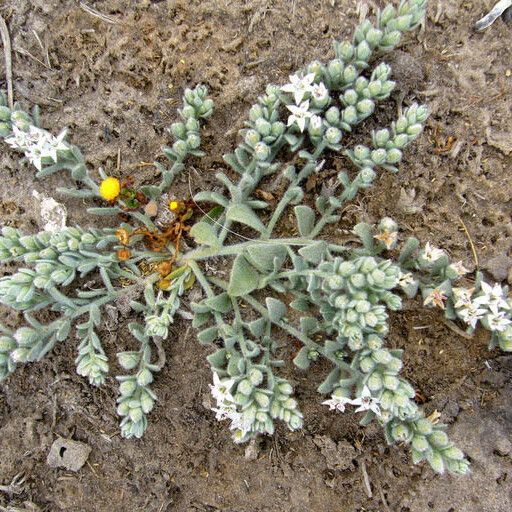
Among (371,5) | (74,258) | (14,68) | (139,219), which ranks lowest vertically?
(74,258)

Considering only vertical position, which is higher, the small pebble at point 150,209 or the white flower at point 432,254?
the white flower at point 432,254

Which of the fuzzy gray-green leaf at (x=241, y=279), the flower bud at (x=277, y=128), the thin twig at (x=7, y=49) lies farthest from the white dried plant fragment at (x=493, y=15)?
the thin twig at (x=7, y=49)

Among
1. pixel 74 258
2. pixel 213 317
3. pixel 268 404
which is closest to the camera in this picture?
pixel 268 404

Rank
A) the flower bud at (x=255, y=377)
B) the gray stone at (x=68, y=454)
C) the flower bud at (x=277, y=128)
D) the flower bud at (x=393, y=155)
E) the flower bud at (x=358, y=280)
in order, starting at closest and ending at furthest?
the flower bud at (x=358, y=280) < the flower bud at (x=255, y=377) < the flower bud at (x=393, y=155) < the flower bud at (x=277, y=128) < the gray stone at (x=68, y=454)

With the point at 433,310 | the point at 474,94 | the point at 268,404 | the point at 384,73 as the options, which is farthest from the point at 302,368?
the point at 474,94

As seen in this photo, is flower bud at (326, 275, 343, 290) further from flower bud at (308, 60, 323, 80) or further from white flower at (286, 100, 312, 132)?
flower bud at (308, 60, 323, 80)

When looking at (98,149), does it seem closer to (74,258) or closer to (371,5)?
(74,258)

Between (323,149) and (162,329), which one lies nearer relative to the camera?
(162,329)

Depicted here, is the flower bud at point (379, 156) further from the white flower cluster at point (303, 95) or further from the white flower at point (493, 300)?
the white flower at point (493, 300)
